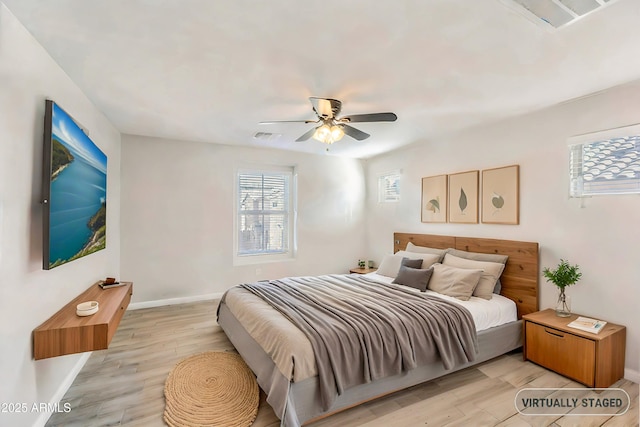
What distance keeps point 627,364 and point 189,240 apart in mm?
5109

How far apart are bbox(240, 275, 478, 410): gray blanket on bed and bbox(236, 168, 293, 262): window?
6.68 feet

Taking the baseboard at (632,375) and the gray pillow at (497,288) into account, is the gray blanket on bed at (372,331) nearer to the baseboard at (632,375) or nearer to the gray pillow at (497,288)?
the gray pillow at (497,288)

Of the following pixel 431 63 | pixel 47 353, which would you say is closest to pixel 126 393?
Answer: pixel 47 353

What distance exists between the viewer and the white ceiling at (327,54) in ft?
5.40

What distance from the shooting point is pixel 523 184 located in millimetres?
3271

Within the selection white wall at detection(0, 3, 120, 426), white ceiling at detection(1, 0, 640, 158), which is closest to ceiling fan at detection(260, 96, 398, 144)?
white ceiling at detection(1, 0, 640, 158)

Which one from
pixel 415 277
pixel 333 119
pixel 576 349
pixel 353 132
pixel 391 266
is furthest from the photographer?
pixel 391 266

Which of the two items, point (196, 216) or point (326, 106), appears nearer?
point (326, 106)

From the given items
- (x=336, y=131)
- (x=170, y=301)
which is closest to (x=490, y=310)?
(x=336, y=131)

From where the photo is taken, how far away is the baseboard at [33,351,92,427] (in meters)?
1.90

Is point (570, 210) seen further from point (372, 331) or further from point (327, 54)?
point (327, 54)

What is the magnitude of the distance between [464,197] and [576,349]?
2000mm

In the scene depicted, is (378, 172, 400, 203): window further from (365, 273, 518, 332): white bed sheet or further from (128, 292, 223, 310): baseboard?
(128, 292, 223, 310): baseboard

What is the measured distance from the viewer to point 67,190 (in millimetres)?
2037
